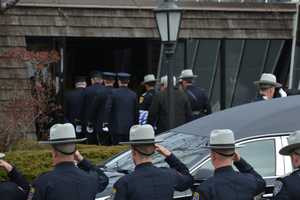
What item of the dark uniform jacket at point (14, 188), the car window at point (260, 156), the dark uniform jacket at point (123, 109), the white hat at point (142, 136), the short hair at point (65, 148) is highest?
the white hat at point (142, 136)

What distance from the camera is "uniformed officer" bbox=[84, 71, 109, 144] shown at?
15.4 m

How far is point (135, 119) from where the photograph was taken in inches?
599

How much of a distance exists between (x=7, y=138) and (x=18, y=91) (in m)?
4.10

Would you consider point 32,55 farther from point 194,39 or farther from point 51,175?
point 51,175

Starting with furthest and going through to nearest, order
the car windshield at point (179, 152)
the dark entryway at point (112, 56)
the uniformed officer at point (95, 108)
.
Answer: the dark entryway at point (112, 56), the uniformed officer at point (95, 108), the car windshield at point (179, 152)

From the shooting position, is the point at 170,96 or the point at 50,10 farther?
the point at 50,10

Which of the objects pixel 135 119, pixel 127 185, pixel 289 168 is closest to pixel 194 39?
pixel 135 119

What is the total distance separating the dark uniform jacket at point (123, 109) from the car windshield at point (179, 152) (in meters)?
5.67

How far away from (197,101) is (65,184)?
8.66 meters

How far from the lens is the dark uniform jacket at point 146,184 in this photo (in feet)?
20.8

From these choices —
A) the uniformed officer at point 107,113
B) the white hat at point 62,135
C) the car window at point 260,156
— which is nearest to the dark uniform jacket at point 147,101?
the uniformed officer at point 107,113

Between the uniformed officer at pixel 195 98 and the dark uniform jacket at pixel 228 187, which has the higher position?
the dark uniform jacket at pixel 228 187

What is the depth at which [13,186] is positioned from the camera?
650 centimetres

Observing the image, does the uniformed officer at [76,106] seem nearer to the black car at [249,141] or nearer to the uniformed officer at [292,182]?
the black car at [249,141]
